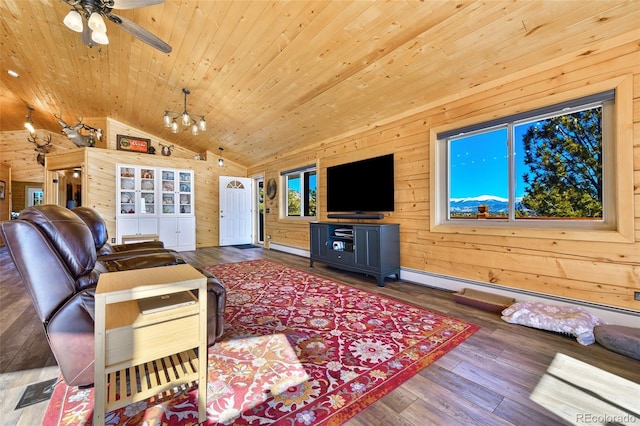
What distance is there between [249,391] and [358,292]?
1868mm

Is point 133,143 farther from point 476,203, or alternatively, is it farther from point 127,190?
point 476,203

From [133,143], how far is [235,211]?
9.40 feet

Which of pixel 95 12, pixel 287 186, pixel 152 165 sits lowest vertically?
pixel 287 186

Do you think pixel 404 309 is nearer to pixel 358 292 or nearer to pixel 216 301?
pixel 358 292

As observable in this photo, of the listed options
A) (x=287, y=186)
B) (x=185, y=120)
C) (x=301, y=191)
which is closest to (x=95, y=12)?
(x=185, y=120)

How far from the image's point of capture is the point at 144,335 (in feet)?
3.66

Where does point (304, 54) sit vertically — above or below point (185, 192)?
above

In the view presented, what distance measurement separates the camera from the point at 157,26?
284cm

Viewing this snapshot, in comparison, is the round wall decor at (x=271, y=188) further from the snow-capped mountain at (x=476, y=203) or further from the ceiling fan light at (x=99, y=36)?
the ceiling fan light at (x=99, y=36)

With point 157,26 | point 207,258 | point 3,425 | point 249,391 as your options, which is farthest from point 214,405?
point 207,258

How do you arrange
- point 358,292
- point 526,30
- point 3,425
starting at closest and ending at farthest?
point 3,425, point 526,30, point 358,292

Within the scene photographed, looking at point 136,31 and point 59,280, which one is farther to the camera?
point 136,31

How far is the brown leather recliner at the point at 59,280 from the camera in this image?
3.84 feet

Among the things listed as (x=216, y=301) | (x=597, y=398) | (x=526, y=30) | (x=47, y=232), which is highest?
(x=526, y=30)
